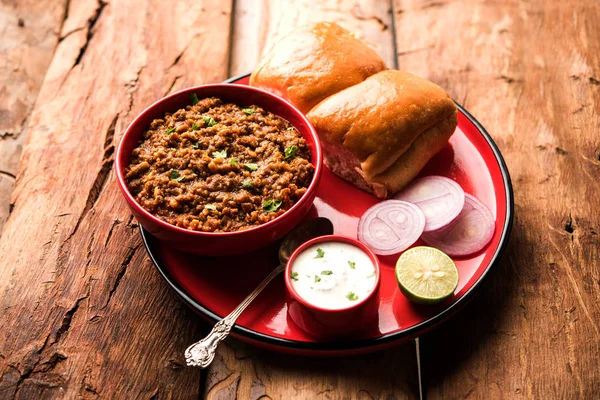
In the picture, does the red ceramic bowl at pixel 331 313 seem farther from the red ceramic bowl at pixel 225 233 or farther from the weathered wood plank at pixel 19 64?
the weathered wood plank at pixel 19 64

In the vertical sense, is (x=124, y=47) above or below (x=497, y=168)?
above

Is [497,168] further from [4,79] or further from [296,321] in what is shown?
[4,79]

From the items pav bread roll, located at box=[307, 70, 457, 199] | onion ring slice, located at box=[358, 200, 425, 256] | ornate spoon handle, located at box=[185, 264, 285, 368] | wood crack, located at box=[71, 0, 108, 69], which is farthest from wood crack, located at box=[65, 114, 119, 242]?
onion ring slice, located at box=[358, 200, 425, 256]

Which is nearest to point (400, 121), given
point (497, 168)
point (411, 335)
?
point (497, 168)

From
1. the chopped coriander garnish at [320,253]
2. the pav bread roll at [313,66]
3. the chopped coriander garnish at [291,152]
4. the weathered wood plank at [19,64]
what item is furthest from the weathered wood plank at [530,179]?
the weathered wood plank at [19,64]

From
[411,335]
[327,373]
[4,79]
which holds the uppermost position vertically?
[4,79]
